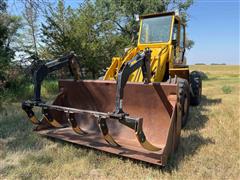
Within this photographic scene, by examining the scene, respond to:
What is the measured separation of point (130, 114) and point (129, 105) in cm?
15

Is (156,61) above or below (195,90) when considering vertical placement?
above

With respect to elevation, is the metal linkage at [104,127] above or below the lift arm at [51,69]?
below

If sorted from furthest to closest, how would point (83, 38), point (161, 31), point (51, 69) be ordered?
point (83, 38) → point (161, 31) → point (51, 69)

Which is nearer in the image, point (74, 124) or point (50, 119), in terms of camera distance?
point (74, 124)

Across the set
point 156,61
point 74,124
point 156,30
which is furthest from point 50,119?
point 156,30

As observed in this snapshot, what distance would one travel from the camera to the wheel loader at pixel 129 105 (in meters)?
3.14

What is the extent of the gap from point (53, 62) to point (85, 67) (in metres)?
7.57

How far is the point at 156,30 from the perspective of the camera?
5594 millimetres

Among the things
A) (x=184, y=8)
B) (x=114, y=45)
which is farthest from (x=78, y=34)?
(x=184, y=8)

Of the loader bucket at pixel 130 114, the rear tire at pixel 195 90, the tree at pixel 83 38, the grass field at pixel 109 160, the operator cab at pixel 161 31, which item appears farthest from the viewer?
the tree at pixel 83 38

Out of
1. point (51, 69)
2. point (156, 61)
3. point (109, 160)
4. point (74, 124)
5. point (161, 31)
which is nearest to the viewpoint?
point (109, 160)

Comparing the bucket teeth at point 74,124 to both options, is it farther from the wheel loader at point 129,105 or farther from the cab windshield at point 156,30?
the cab windshield at point 156,30

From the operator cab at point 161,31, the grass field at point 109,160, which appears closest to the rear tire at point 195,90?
the operator cab at point 161,31

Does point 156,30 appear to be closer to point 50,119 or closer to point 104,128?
point 50,119
